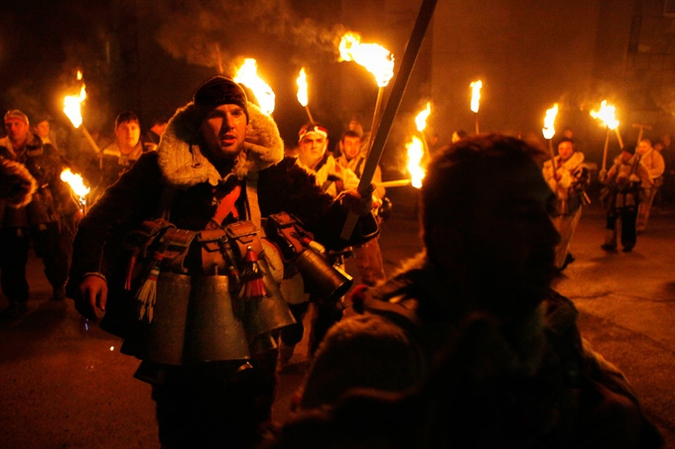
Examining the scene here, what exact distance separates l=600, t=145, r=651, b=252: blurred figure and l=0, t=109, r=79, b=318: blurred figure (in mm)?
8741

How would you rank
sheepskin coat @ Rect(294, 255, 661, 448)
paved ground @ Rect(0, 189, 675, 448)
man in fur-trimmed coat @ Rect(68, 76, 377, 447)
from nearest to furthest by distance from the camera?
sheepskin coat @ Rect(294, 255, 661, 448), man in fur-trimmed coat @ Rect(68, 76, 377, 447), paved ground @ Rect(0, 189, 675, 448)

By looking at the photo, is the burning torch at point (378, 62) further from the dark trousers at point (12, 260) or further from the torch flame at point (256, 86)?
the dark trousers at point (12, 260)

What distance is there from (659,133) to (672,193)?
280 centimetres

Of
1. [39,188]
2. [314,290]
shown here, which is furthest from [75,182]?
[314,290]

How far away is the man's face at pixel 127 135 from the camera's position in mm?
7012

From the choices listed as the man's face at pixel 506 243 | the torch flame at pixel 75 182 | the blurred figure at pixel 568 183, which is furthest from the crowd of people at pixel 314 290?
the blurred figure at pixel 568 183

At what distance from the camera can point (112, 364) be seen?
223 inches

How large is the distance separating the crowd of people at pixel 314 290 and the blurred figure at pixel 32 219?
0.02 meters

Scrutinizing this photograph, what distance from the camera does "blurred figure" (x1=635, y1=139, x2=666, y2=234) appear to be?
1268 centimetres

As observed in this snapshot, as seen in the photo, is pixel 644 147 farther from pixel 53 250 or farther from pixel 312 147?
pixel 53 250

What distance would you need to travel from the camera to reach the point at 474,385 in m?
1.29

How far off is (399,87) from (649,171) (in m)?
11.9

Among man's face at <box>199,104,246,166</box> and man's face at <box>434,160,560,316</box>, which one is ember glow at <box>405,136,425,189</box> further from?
man's face at <box>434,160,560,316</box>

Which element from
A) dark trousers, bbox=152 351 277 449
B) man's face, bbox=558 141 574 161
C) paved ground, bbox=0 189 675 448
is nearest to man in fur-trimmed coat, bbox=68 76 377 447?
dark trousers, bbox=152 351 277 449
